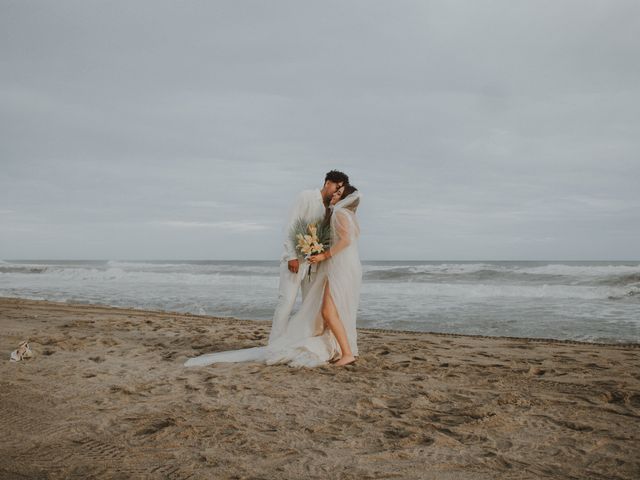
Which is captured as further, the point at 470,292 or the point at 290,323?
the point at 470,292

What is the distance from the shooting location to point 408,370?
4777mm

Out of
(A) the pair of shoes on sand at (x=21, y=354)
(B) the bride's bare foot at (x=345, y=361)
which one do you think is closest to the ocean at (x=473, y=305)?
(B) the bride's bare foot at (x=345, y=361)

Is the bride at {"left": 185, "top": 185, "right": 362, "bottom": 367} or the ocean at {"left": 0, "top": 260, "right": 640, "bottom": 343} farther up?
the bride at {"left": 185, "top": 185, "right": 362, "bottom": 367}

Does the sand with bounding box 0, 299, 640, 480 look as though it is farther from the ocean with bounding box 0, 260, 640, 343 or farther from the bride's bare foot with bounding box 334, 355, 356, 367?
the ocean with bounding box 0, 260, 640, 343

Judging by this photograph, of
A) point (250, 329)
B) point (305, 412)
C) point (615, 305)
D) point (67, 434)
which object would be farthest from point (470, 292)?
point (67, 434)

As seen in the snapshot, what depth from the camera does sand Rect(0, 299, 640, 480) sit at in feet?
→ 8.38

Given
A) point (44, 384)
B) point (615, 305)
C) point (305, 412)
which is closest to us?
point (305, 412)

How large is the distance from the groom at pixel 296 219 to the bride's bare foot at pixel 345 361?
710 mm

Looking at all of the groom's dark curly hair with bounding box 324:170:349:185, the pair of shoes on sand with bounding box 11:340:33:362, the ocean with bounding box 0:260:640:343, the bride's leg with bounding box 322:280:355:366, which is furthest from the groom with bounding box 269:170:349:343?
the ocean with bounding box 0:260:640:343

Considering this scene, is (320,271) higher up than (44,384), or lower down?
higher up

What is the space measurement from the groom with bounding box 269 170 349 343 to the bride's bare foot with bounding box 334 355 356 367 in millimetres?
710

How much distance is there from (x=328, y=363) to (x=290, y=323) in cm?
59

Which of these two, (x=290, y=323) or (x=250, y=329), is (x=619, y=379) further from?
(x=250, y=329)

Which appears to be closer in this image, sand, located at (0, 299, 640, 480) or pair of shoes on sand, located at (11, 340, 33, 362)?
sand, located at (0, 299, 640, 480)
